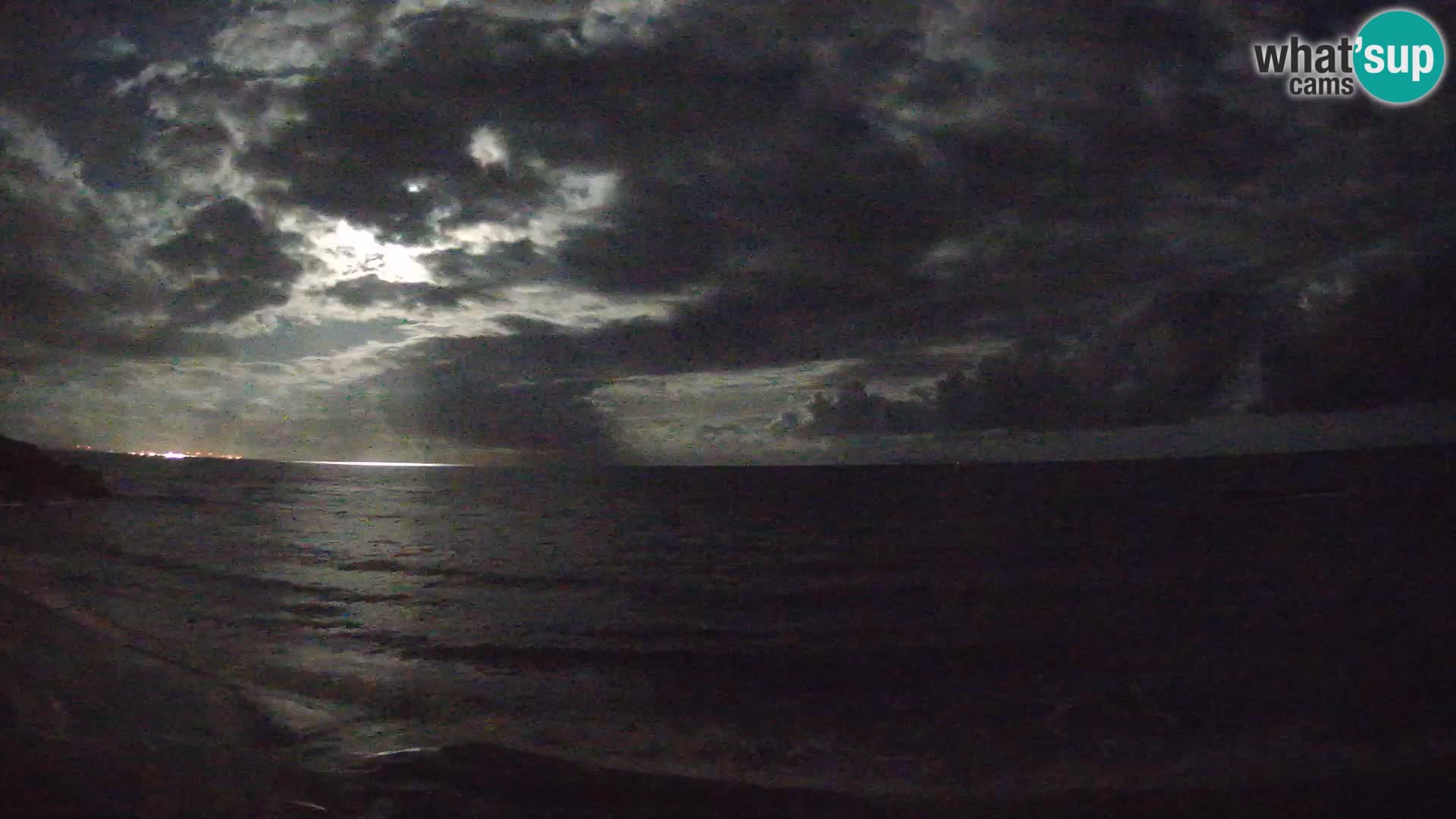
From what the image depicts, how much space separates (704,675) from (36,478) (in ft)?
307

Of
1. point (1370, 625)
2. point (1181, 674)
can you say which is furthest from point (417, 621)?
point (1370, 625)

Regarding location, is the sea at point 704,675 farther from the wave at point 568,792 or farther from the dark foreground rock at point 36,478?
the dark foreground rock at point 36,478

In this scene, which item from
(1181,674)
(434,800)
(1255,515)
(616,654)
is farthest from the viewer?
(1255,515)

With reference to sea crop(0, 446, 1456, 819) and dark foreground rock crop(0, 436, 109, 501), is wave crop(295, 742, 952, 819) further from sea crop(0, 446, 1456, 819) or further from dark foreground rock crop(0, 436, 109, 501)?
dark foreground rock crop(0, 436, 109, 501)

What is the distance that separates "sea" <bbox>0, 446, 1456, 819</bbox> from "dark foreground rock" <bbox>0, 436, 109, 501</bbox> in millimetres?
38117

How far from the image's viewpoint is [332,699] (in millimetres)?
16922

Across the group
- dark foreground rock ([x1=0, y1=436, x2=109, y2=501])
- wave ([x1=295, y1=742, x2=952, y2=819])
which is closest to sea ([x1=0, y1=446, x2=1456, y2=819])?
wave ([x1=295, y1=742, x2=952, y2=819])

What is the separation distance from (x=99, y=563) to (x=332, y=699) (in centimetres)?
2948

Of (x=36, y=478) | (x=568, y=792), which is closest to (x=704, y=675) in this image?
(x=568, y=792)

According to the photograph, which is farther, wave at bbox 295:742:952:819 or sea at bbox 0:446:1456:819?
sea at bbox 0:446:1456:819

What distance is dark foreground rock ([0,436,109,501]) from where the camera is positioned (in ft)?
254

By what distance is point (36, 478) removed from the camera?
8175 centimetres

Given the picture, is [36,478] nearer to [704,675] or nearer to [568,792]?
[704,675]

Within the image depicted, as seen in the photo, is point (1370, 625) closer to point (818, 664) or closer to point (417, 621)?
point (818, 664)
